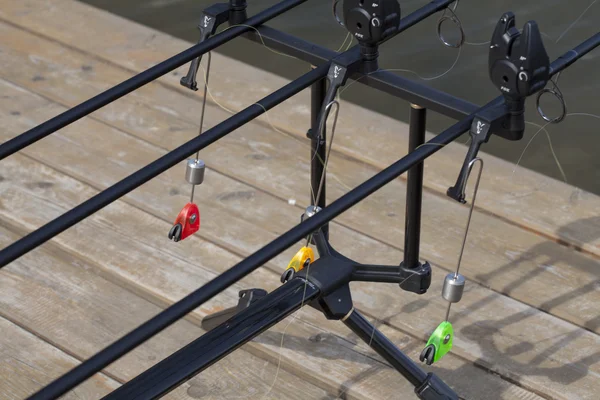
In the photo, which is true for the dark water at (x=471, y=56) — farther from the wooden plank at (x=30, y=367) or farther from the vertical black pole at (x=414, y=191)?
the wooden plank at (x=30, y=367)

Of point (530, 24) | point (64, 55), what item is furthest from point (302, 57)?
point (64, 55)

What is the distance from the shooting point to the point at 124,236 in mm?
2609

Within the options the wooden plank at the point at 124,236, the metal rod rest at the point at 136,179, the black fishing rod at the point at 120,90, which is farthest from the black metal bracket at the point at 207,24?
the wooden plank at the point at 124,236

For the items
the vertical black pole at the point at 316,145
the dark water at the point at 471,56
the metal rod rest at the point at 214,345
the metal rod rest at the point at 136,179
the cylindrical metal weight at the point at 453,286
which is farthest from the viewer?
the dark water at the point at 471,56

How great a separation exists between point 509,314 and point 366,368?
36cm

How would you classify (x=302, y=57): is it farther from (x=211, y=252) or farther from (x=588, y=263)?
(x=588, y=263)

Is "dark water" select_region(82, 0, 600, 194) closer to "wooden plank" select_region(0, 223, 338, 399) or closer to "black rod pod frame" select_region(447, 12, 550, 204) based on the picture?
"wooden plank" select_region(0, 223, 338, 399)

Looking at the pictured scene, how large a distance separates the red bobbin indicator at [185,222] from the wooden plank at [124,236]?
1.25 ft

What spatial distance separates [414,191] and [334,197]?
2.73 ft

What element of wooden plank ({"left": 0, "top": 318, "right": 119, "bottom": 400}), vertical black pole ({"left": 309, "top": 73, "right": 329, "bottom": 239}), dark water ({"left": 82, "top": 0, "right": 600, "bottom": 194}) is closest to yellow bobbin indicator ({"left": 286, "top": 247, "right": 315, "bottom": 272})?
vertical black pole ({"left": 309, "top": 73, "right": 329, "bottom": 239})

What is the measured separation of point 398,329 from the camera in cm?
235

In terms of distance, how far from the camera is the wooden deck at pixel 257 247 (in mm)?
2238

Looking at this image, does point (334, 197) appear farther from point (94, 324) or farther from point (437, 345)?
point (437, 345)

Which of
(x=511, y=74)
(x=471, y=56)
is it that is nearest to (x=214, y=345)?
(x=511, y=74)
